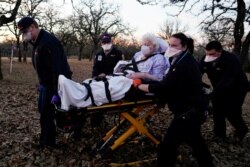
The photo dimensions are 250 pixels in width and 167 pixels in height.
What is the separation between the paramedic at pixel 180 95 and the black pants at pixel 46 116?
1.72 m

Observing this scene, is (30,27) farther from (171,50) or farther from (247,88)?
(247,88)

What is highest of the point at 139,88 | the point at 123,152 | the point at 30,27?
the point at 30,27

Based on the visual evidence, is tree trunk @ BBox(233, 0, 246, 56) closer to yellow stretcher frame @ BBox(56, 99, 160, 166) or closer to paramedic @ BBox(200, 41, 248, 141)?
paramedic @ BBox(200, 41, 248, 141)

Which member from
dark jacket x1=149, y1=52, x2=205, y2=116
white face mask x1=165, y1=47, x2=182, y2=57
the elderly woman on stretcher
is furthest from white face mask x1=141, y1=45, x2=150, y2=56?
dark jacket x1=149, y1=52, x2=205, y2=116

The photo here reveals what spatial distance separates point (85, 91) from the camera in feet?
13.9

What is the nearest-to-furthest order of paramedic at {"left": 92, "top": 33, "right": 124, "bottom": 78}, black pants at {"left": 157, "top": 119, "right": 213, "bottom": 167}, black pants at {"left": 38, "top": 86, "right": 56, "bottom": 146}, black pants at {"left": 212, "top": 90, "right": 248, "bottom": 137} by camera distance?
black pants at {"left": 157, "top": 119, "right": 213, "bottom": 167} → black pants at {"left": 38, "top": 86, "right": 56, "bottom": 146} → black pants at {"left": 212, "top": 90, "right": 248, "bottom": 137} → paramedic at {"left": 92, "top": 33, "right": 124, "bottom": 78}

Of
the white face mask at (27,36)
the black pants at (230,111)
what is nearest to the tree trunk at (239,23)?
the black pants at (230,111)

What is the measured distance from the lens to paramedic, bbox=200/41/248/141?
19.3 feet

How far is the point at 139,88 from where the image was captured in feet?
14.2

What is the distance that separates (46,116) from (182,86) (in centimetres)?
236

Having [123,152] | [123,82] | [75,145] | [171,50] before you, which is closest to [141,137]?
[123,152]

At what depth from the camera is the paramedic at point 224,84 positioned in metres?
5.88

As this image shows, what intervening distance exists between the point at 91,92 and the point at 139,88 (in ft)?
2.03

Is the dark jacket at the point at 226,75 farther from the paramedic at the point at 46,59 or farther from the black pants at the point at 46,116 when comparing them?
the black pants at the point at 46,116
